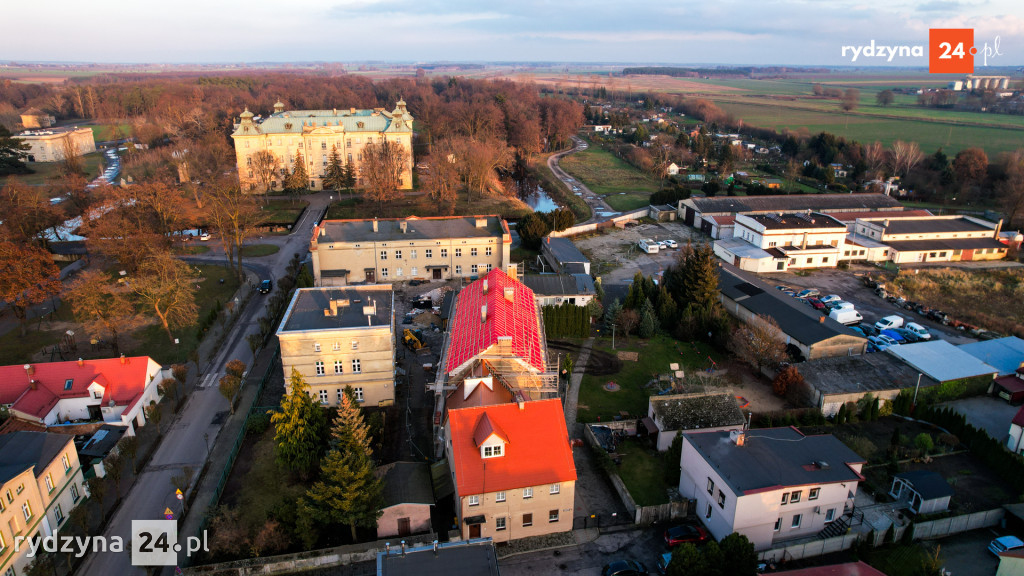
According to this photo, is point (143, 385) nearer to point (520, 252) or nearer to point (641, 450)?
point (641, 450)

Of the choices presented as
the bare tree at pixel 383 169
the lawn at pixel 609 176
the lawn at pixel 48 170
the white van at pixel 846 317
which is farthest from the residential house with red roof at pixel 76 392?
the lawn at pixel 48 170

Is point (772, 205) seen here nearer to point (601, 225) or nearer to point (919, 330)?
point (601, 225)

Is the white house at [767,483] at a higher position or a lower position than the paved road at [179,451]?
higher

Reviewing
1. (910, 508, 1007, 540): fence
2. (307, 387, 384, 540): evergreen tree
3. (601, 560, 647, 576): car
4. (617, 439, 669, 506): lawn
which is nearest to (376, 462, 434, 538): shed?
(307, 387, 384, 540): evergreen tree

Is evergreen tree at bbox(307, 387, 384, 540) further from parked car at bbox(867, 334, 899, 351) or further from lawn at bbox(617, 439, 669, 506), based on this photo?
parked car at bbox(867, 334, 899, 351)

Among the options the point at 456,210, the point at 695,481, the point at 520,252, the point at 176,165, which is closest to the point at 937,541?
the point at 695,481

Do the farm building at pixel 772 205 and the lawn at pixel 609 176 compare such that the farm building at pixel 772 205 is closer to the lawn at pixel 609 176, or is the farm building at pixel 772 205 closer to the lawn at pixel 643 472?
the lawn at pixel 609 176

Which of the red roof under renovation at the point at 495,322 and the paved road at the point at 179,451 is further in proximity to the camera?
the red roof under renovation at the point at 495,322

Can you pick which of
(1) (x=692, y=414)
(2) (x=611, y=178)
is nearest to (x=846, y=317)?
(1) (x=692, y=414)
